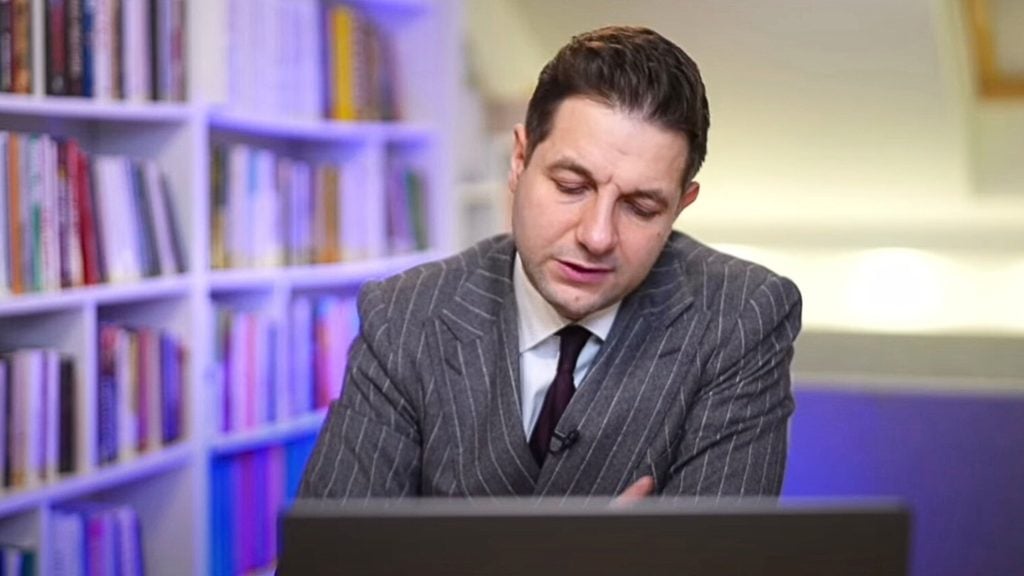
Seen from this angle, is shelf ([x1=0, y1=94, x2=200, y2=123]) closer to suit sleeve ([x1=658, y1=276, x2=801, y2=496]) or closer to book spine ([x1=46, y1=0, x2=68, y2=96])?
book spine ([x1=46, y1=0, x2=68, y2=96])

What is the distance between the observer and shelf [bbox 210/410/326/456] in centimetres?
332

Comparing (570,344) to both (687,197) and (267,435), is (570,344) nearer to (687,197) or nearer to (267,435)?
(687,197)

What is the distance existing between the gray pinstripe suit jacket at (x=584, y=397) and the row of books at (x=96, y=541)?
1286 millimetres

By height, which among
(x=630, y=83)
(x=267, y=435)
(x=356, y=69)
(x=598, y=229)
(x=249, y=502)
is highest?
(x=356, y=69)

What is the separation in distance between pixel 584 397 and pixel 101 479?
4.87ft

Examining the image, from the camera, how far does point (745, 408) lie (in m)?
1.71

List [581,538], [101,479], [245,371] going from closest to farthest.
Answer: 1. [581,538]
2. [101,479]
3. [245,371]

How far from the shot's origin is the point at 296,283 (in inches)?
142

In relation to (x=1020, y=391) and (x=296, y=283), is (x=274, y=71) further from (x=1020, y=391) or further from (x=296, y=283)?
(x=1020, y=391)

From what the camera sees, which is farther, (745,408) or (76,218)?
(76,218)

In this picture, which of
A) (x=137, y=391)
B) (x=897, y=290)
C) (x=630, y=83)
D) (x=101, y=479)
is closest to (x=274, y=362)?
(x=137, y=391)

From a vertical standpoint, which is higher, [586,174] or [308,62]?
[308,62]

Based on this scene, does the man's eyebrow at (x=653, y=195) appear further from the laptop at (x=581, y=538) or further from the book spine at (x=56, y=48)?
the book spine at (x=56, y=48)

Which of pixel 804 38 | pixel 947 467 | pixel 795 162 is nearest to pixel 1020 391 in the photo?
pixel 947 467
